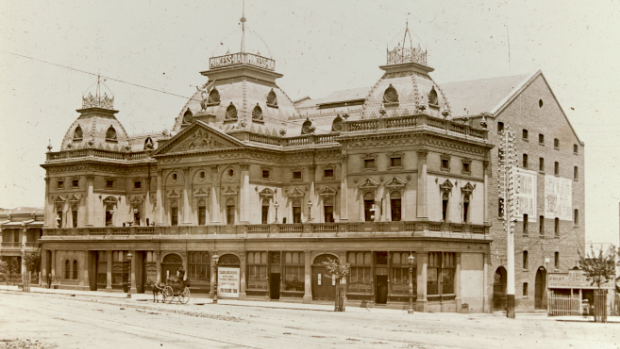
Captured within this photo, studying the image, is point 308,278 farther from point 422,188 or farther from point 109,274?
point 109,274

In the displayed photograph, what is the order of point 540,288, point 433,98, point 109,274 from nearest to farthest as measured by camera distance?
point 433,98 → point 540,288 → point 109,274

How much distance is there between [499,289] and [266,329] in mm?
29122

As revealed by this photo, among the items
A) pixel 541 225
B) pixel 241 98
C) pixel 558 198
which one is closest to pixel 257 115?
pixel 241 98

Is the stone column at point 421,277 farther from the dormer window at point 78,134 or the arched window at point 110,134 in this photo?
the dormer window at point 78,134

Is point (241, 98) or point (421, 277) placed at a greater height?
point (241, 98)

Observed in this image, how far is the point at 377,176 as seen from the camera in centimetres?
5969

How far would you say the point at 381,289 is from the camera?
58.2 m

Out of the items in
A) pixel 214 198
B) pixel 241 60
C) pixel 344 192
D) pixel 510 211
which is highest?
pixel 241 60

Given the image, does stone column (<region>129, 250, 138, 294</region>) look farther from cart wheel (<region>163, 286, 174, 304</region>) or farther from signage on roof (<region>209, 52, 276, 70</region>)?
signage on roof (<region>209, 52, 276, 70</region>)

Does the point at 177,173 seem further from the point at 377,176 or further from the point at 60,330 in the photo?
the point at 60,330

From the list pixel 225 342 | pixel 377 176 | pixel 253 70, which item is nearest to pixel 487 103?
pixel 377 176

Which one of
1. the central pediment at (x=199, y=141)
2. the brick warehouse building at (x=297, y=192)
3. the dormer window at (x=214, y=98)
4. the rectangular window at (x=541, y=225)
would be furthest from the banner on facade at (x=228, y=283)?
the rectangular window at (x=541, y=225)

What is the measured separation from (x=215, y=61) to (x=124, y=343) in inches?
1725

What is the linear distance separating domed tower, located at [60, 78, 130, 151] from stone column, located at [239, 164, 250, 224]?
59.0 feet
